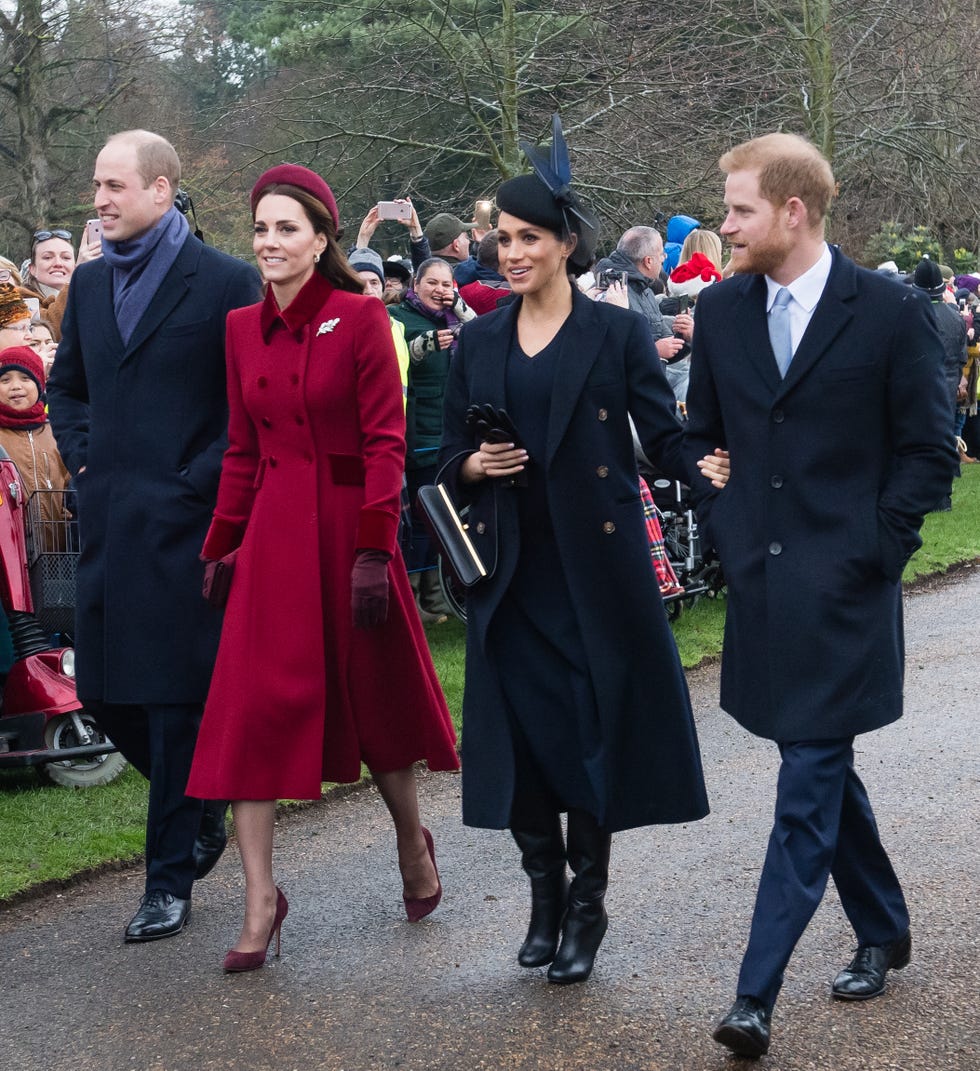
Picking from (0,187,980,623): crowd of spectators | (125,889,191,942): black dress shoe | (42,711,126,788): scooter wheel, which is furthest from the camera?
(0,187,980,623): crowd of spectators

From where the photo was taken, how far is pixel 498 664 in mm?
4480

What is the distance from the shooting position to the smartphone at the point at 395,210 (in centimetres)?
1018

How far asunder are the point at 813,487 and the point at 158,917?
7.46ft

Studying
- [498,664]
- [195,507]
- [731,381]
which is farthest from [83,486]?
[731,381]

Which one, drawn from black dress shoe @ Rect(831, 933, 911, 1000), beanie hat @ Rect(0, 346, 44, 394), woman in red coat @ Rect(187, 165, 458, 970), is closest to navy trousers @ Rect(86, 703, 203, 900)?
woman in red coat @ Rect(187, 165, 458, 970)

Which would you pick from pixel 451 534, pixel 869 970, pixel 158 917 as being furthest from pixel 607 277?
pixel 869 970

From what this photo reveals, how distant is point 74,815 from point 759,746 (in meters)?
2.79

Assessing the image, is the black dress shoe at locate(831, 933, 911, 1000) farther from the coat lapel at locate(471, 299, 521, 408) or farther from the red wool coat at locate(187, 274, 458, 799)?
the coat lapel at locate(471, 299, 521, 408)

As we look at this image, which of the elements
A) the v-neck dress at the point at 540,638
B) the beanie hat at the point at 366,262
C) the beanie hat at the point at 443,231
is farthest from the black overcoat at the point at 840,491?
the beanie hat at the point at 443,231

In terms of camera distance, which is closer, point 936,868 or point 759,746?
point 936,868

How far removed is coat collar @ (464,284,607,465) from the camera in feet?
14.4

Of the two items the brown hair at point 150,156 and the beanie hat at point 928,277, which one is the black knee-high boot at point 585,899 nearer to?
the brown hair at point 150,156

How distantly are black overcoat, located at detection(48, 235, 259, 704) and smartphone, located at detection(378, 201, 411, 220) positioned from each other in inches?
205

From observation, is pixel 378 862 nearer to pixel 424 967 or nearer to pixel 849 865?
pixel 424 967
